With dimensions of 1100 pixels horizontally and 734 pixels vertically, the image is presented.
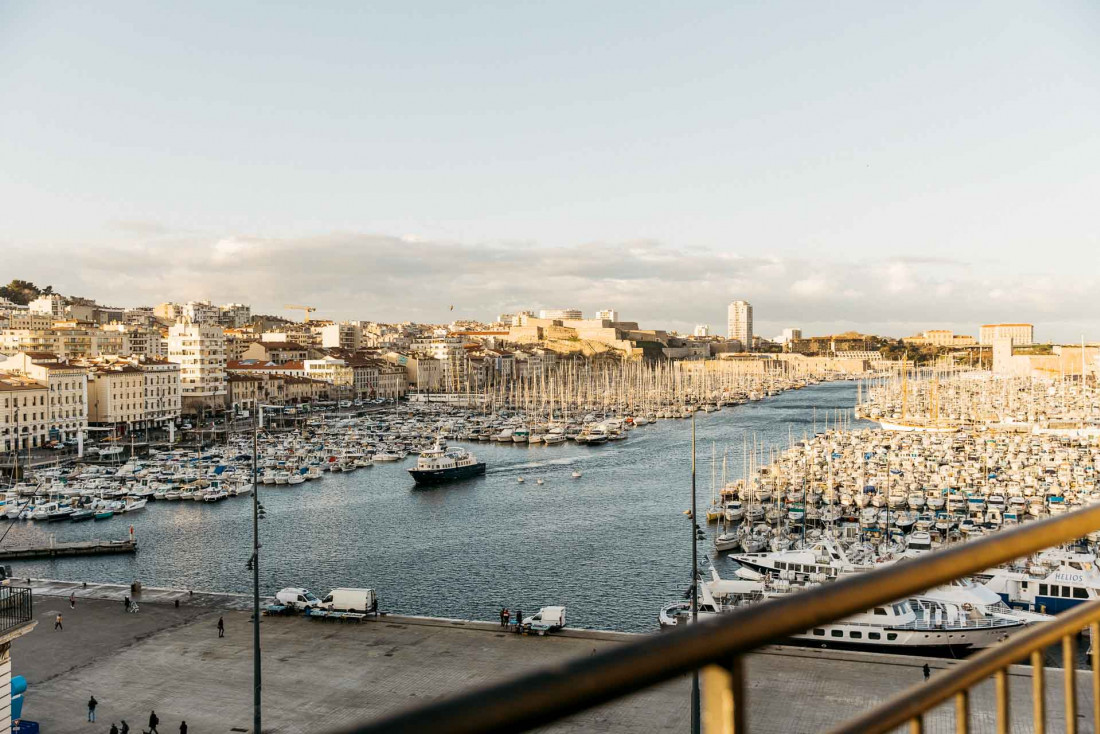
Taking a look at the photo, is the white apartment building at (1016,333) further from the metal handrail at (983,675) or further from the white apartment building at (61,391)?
the metal handrail at (983,675)

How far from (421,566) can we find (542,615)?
13.5 ft

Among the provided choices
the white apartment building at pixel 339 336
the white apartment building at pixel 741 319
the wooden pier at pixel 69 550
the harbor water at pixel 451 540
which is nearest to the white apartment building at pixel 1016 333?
the white apartment building at pixel 741 319

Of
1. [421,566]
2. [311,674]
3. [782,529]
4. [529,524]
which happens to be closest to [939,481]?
[782,529]

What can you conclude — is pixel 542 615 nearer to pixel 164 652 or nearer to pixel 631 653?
pixel 164 652

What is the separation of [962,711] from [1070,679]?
0.49ft

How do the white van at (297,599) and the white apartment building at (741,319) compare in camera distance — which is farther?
the white apartment building at (741,319)

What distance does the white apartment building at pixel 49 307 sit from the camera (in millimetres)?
48344

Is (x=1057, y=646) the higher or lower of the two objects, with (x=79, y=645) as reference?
higher

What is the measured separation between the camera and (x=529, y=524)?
14586 millimetres

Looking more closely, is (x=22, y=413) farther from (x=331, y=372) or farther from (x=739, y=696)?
(x=739, y=696)

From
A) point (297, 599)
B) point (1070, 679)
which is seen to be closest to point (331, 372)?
point (297, 599)

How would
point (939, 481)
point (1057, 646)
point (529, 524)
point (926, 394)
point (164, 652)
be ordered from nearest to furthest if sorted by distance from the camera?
point (1057, 646) < point (164, 652) < point (529, 524) < point (939, 481) < point (926, 394)

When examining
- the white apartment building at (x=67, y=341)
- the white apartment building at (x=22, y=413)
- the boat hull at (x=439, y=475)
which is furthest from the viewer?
the white apartment building at (x=67, y=341)

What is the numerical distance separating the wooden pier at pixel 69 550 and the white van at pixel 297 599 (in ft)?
17.8
